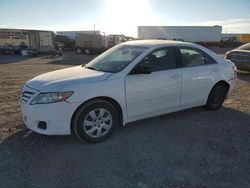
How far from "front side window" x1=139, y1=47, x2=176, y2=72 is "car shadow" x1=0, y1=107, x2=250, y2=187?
1131 millimetres

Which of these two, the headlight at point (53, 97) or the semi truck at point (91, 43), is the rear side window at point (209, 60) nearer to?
the headlight at point (53, 97)

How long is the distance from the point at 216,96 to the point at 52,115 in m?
3.80

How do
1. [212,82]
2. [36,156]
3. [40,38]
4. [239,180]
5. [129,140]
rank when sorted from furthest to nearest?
1. [40,38]
2. [212,82]
3. [129,140]
4. [36,156]
5. [239,180]

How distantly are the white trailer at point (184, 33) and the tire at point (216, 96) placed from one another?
126ft

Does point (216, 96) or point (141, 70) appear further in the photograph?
point (216, 96)

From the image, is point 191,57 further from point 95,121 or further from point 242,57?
point 242,57

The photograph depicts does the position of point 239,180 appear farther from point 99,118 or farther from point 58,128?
point 58,128

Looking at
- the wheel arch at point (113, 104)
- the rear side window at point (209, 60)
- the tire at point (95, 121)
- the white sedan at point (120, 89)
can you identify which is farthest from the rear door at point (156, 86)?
the rear side window at point (209, 60)

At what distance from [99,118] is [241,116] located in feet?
10.8

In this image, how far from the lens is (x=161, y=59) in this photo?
5.07m

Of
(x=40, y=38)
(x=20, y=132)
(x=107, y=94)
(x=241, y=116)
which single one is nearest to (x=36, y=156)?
(x=20, y=132)

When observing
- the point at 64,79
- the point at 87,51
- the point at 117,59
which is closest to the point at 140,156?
the point at 64,79

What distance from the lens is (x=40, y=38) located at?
100 ft

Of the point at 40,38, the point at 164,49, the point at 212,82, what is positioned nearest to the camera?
the point at 164,49
